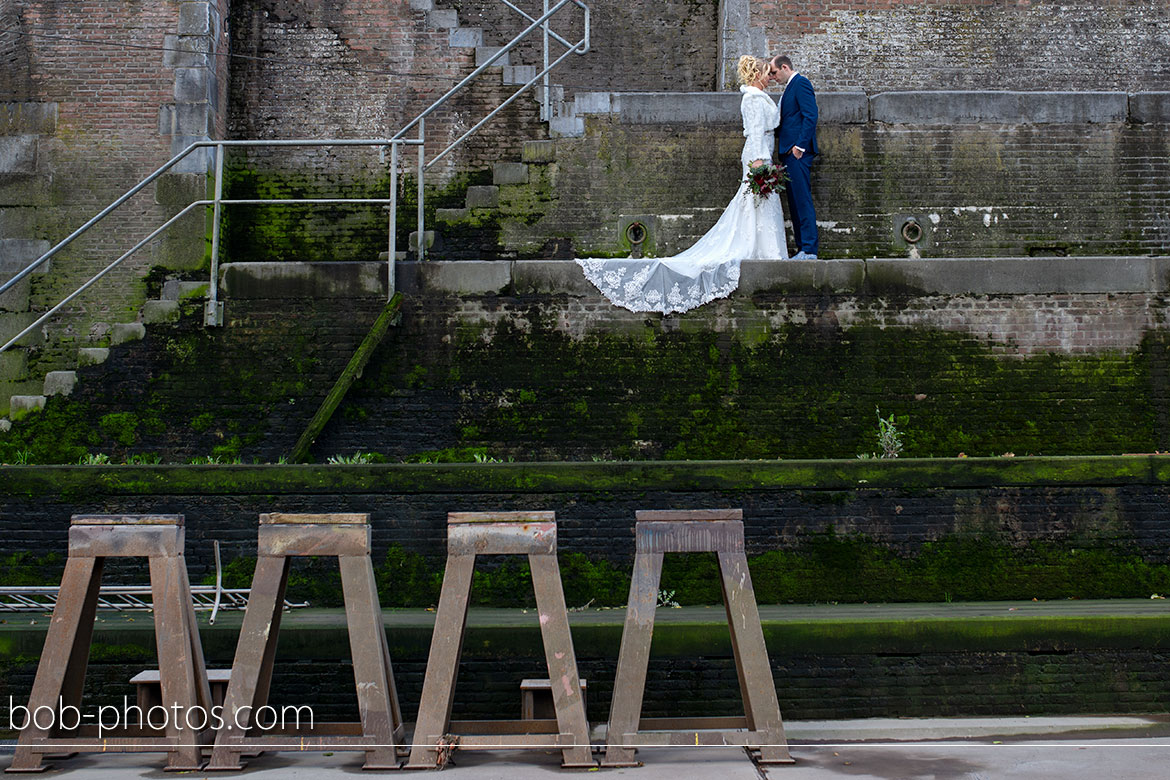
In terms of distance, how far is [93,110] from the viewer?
417 inches

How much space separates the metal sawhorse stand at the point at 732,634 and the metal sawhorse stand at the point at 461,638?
0.20 m

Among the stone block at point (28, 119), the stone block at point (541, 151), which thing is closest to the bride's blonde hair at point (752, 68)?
the stone block at point (541, 151)

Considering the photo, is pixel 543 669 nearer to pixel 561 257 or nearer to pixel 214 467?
pixel 214 467

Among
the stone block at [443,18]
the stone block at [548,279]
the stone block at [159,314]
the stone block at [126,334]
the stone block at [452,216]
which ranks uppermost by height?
the stone block at [443,18]

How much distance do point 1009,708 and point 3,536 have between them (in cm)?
618

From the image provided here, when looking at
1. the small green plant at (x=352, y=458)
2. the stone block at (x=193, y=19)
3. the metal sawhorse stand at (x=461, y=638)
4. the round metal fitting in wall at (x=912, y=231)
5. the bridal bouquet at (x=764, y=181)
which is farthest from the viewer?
the stone block at (x=193, y=19)

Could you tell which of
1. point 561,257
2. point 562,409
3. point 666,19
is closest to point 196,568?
point 562,409

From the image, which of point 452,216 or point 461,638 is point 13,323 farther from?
point 461,638

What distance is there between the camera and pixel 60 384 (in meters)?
7.92

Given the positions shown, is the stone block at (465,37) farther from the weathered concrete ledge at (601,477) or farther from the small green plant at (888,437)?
the weathered concrete ledge at (601,477)

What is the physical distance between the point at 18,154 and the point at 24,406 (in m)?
4.01

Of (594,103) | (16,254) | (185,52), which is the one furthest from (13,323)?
(594,103)

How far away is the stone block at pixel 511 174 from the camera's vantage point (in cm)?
947

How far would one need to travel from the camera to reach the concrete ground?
4.35 m
